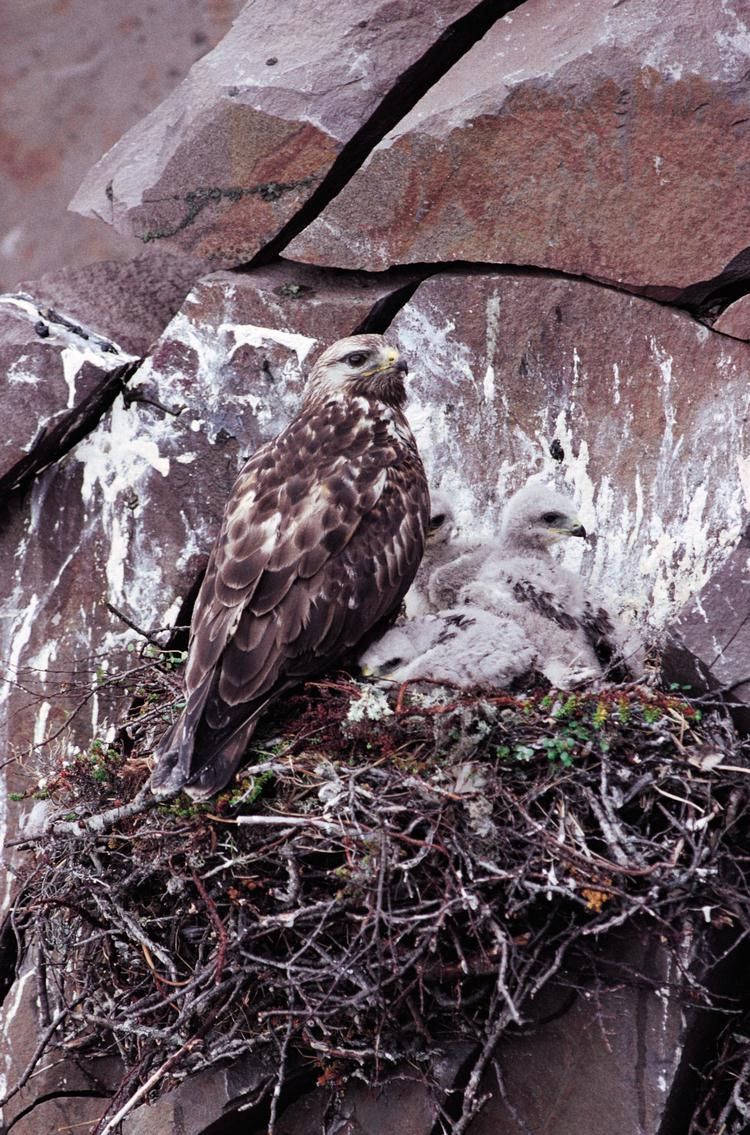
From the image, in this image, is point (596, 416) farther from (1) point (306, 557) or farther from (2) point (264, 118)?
(2) point (264, 118)

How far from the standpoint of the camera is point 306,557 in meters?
5.46

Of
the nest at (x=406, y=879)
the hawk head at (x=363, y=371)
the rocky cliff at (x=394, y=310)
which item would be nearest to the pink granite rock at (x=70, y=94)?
the rocky cliff at (x=394, y=310)

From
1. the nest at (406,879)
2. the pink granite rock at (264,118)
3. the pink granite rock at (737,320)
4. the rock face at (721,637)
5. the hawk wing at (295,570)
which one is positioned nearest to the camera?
the nest at (406,879)

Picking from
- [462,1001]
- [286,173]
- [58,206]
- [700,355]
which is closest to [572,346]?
[700,355]

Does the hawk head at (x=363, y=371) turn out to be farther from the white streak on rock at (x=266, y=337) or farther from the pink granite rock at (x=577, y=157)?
the pink granite rock at (x=577, y=157)

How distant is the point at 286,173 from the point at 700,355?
1.82 m

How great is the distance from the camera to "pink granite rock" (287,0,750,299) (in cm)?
555

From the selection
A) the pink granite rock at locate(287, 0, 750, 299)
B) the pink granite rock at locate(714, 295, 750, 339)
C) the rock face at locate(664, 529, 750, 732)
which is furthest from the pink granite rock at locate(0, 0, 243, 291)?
the rock face at locate(664, 529, 750, 732)

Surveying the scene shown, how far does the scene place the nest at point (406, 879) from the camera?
4.64 metres

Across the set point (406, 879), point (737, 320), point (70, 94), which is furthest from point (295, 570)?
point (70, 94)

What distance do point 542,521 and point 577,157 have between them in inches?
51.4

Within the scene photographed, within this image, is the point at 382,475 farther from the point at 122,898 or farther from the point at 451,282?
the point at 122,898

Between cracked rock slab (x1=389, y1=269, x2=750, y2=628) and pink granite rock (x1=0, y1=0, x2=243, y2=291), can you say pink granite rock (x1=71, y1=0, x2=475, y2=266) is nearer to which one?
cracked rock slab (x1=389, y1=269, x2=750, y2=628)

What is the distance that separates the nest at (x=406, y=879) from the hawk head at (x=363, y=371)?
1213 mm
